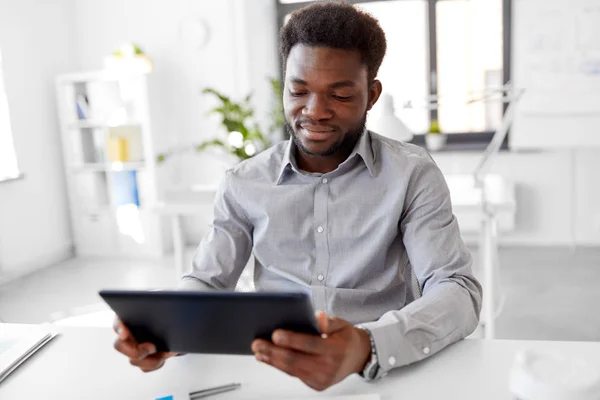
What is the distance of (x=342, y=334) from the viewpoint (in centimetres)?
84

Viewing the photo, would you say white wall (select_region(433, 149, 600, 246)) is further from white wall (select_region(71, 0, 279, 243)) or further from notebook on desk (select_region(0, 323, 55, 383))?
notebook on desk (select_region(0, 323, 55, 383))

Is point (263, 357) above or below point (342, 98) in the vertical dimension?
below

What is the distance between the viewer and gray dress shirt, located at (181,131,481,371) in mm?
1176

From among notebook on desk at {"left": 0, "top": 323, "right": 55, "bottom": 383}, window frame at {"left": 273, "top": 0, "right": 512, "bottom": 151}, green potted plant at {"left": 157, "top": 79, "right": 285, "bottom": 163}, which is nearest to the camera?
notebook on desk at {"left": 0, "top": 323, "right": 55, "bottom": 383}

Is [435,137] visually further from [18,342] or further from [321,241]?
[18,342]

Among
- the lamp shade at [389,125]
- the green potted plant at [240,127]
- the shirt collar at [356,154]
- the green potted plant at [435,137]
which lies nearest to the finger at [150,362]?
the shirt collar at [356,154]

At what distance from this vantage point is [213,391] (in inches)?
34.3

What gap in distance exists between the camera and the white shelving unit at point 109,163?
436 cm

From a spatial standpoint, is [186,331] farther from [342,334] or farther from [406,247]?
[406,247]

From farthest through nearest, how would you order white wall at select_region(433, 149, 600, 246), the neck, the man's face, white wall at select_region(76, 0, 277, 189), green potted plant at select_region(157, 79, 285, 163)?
white wall at select_region(76, 0, 277, 189)
white wall at select_region(433, 149, 600, 246)
green potted plant at select_region(157, 79, 285, 163)
the neck
the man's face

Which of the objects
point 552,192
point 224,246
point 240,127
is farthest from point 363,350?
point 552,192

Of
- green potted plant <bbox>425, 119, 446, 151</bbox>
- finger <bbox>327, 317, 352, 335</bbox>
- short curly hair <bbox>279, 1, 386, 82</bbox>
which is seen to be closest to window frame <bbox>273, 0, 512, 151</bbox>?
green potted plant <bbox>425, 119, 446, 151</bbox>

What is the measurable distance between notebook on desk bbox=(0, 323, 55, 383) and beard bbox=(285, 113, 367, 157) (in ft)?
1.96

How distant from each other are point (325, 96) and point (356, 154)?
14 centimetres
